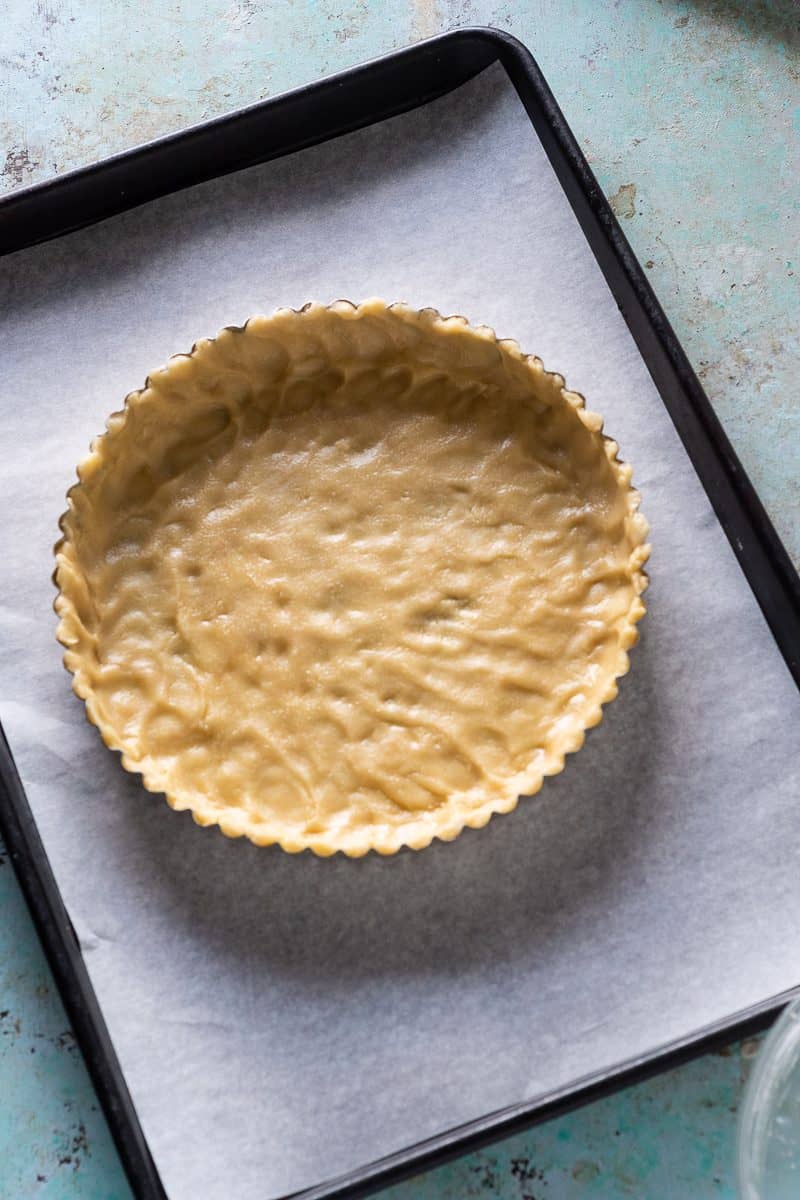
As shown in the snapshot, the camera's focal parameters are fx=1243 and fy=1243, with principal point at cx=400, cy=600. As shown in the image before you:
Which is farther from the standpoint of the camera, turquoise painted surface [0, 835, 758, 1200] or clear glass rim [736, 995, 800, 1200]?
turquoise painted surface [0, 835, 758, 1200]

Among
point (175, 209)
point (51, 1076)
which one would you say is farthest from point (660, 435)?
point (51, 1076)

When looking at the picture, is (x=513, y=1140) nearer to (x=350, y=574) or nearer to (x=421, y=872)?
(x=421, y=872)

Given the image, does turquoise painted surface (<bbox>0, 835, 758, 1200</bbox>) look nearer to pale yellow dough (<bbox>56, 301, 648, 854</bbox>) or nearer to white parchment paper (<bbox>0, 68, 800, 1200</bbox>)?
white parchment paper (<bbox>0, 68, 800, 1200</bbox>)

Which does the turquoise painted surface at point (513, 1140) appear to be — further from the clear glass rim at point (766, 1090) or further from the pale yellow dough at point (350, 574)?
the pale yellow dough at point (350, 574)

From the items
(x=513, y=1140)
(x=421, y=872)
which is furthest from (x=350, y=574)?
(x=513, y=1140)

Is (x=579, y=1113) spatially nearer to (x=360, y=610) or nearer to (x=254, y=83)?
(x=360, y=610)

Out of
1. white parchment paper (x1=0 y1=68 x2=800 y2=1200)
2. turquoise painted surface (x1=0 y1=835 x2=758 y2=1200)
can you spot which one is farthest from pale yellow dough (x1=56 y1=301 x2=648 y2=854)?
turquoise painted surface (x1=0 y1=835 x2=758 y2=1200)
